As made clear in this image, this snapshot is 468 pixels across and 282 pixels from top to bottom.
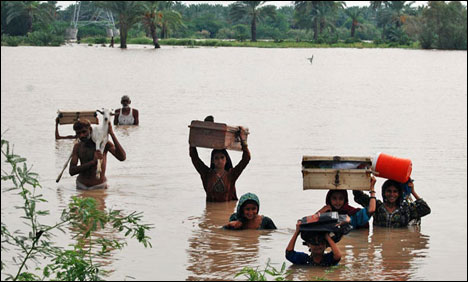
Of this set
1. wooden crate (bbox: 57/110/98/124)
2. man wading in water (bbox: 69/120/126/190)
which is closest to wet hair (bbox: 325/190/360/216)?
man wading in water (bbox: 69/120/126/190)

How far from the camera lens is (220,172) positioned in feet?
35.1

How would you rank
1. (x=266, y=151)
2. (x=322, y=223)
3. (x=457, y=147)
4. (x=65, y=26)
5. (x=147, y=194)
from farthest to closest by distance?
(x=65, y=26) → (x=457, y=147) → (x=266, y=151) → (x=147, y=194) → (x=322, y=223)

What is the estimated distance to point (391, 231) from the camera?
9.82 m

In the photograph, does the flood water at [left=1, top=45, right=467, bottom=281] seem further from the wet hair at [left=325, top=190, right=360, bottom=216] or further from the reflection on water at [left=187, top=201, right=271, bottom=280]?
the wet hair at [left=325, top=190, right=360, bottom=216]

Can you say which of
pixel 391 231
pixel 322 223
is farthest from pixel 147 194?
pixel 322 223

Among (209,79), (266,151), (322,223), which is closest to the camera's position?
Result: (322,223)

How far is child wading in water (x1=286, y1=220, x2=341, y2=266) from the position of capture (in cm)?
773

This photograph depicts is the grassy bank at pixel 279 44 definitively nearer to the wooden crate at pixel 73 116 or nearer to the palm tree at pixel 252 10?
the palm tree at pixel 252 10

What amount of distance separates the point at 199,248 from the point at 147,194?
2.98m

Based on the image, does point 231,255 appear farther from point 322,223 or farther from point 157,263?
point 322,223

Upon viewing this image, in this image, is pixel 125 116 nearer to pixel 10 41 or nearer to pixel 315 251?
pixel 315 251

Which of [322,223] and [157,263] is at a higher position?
[322,223]

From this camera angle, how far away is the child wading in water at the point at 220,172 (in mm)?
10438

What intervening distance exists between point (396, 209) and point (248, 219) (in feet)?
4.76
